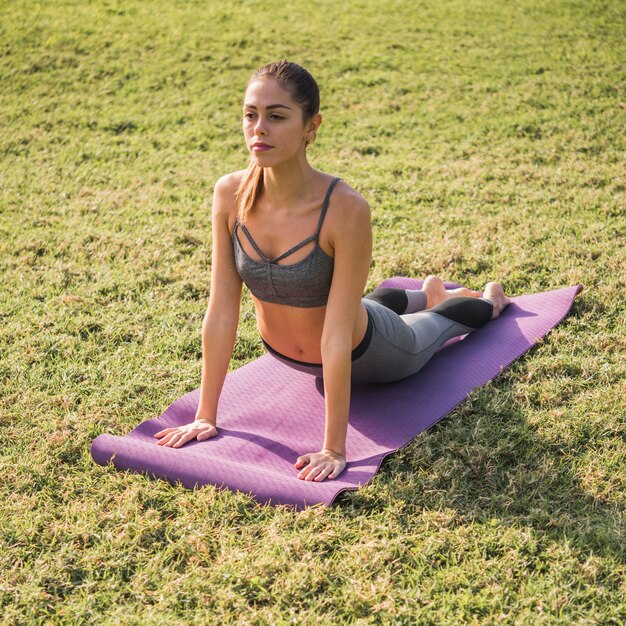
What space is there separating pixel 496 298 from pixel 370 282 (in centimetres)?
95

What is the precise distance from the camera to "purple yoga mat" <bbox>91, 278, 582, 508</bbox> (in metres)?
3.02

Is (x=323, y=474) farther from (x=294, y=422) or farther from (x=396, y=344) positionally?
(x=396, y=344)

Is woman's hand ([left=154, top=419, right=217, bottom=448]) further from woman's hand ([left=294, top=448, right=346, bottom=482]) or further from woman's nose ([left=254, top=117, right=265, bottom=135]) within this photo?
woman's nose ([left=254, top=117, right=265, bottom=135])

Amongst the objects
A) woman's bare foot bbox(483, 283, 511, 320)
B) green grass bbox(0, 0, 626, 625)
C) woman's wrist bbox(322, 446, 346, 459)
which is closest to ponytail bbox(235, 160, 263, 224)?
woman's wrist bbox(322, 446, 346, 459)

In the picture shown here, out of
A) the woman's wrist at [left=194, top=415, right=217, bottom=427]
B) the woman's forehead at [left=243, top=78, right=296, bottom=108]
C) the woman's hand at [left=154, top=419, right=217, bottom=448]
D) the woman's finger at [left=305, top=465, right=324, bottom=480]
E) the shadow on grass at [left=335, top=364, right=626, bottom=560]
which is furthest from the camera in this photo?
the woman's wrist at [left=194, top=415, right=217, bottom=427]

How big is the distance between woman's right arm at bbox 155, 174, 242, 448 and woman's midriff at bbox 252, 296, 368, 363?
14 centimetres

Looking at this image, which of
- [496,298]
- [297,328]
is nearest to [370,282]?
[496,298]

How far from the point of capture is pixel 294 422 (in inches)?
136

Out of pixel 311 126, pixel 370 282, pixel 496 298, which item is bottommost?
pixel 370 282

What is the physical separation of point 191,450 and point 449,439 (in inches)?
43.8

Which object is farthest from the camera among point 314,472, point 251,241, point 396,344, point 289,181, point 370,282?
point 370,282

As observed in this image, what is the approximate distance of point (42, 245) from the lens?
5730 millimetres

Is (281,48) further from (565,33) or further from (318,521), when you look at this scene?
(318,521)

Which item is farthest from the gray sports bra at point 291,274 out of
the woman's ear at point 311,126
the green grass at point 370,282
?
the green grass at point 370,282
